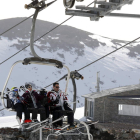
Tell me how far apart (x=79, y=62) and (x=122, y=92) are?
312ft

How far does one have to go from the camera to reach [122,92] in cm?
3108

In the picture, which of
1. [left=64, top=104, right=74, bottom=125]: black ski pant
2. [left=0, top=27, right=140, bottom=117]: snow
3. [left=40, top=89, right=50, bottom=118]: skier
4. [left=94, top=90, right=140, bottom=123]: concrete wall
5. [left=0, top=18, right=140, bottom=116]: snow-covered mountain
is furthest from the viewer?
[left=0, top=18, right=140, bottom=116]: snow-covered mountain

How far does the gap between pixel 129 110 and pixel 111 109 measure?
161 cm

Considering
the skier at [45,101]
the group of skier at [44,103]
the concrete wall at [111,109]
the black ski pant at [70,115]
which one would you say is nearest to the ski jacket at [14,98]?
the group of skier at [44,103]

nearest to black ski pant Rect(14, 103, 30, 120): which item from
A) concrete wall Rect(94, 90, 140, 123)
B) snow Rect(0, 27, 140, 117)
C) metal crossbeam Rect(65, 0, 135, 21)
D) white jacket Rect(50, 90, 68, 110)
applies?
white jacket Rect(50, 90, 68, 110)

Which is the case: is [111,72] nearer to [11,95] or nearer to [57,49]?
[57,49]

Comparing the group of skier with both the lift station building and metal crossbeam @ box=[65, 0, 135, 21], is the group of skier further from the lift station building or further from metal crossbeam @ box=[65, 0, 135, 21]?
the lift station building

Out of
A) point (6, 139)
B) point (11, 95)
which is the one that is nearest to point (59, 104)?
point (11, 95)

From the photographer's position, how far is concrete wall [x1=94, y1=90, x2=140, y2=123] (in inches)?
1199

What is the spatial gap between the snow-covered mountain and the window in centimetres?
7493

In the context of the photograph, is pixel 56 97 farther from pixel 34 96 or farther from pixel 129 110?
pixel 129 110

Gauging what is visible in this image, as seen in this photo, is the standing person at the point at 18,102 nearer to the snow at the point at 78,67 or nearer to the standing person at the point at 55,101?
the standing person at the point at 55,101

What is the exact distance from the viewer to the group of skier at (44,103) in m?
8.77

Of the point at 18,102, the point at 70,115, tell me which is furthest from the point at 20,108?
the point at 70,115
